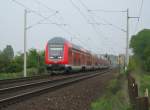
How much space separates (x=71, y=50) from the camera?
46.0m

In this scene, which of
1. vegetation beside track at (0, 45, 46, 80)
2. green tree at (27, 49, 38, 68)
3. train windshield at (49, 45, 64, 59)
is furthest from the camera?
green tree at (27, 49, 38, 68)

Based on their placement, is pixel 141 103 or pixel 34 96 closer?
pixel 141 103

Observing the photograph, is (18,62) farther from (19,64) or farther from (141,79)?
(141,79)

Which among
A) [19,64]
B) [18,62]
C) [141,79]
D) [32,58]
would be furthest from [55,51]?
[141,79]

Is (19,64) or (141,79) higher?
(19,64)

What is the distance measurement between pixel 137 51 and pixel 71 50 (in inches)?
2051

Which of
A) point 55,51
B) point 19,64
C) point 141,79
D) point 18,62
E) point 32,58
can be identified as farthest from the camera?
point 32,58

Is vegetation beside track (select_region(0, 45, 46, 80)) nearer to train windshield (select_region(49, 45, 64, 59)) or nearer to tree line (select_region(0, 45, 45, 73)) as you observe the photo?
tree line (select_region(0, 45, 45, 73))

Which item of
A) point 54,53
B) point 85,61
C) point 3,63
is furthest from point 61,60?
point 85,61

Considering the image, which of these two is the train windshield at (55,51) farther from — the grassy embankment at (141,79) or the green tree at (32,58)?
the green tree at (32,58)

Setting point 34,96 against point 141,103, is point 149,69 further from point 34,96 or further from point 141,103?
point 141,103

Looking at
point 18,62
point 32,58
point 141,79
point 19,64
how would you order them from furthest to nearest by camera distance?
point 32,58 → point 18,62 → point 19,64 → point 141,79

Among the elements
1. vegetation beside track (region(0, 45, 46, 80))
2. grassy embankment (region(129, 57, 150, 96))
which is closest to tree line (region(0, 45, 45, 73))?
vegetation beside track (region(0, 45, 46, 80))

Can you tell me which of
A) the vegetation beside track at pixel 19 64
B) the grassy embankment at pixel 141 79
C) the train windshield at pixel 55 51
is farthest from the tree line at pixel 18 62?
the grassy embankment at pixel 141 79
